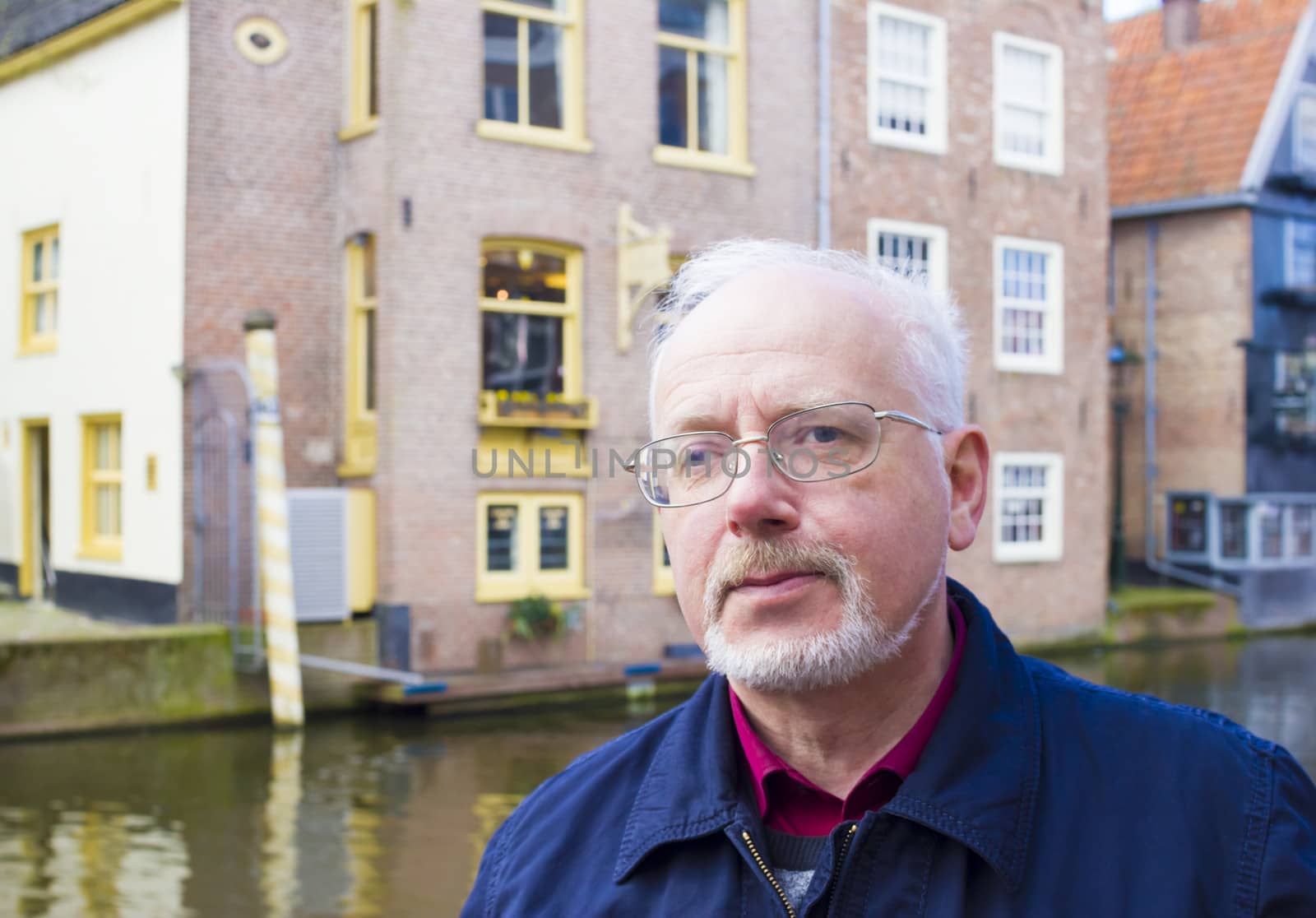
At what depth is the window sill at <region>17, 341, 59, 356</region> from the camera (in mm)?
15656

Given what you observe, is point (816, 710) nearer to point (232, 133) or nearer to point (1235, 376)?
point (232, 133)

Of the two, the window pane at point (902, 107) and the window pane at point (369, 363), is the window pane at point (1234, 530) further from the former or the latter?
the window pane at point (369, 363)

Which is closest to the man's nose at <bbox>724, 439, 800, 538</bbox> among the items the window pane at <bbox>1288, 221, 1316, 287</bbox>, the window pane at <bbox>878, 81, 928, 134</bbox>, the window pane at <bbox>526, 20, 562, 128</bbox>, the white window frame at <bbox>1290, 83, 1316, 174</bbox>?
the window pane at <bbox>526, 20, 562, 128</bbox>

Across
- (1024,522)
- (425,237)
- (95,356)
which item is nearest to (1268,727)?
(1024,522)

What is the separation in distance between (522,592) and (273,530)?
2.89m

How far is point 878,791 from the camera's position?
188 centimetres

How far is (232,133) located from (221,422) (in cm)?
264

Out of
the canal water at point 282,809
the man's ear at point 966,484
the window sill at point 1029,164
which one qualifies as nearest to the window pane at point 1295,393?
the window sill at point 1029,164

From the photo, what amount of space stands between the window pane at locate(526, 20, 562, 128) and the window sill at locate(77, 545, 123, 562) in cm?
580

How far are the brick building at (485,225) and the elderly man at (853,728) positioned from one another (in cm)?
1155

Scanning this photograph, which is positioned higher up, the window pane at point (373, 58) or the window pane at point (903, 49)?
the window pane at point (903, 49)

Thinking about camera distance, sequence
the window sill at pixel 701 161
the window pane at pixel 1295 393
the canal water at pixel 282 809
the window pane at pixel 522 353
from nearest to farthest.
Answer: the canal water at pixel 282 809 → the window pane at pixel 522 353 → the window sill at pixel 701 161 → the window pane at pixel 1295 393

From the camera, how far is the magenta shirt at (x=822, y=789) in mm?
1866

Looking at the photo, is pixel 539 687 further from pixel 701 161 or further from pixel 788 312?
pixel 788 312
